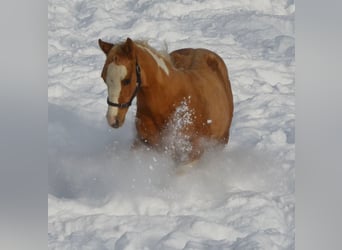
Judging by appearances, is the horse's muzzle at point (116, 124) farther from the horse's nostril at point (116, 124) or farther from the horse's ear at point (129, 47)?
the horse's ear at point (129, 47)

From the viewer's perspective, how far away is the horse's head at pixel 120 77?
1.58 meters

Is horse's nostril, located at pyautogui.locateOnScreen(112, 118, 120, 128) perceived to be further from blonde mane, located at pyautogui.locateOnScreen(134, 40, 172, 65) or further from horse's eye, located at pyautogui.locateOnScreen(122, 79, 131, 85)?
blonde mane, located at pyautogui.locateOnScreen(134, 40, 172, 65)

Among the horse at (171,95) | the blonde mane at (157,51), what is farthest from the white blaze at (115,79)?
the blonde mane at (157,51)

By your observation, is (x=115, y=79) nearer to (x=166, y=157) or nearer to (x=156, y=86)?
(x=156, y=86)

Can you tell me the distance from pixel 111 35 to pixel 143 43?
13cm

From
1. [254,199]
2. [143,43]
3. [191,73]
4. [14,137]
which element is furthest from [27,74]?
[254,199]

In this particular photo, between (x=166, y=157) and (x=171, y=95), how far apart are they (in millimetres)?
173

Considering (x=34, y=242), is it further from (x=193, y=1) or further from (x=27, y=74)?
(x=193, y=1)

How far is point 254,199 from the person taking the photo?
5.52 ft

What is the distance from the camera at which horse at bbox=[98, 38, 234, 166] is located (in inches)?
62.9

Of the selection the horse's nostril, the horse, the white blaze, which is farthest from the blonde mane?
the horse's nostril

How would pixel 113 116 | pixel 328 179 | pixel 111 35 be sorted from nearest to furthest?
pixel 328 179 → pixel 113 116 → pixel 111 35

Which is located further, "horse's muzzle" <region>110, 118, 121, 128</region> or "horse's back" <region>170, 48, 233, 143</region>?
"horse's back" <region>170, 48, 233, 143</region>

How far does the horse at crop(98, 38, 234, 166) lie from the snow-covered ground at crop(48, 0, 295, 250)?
4cm
